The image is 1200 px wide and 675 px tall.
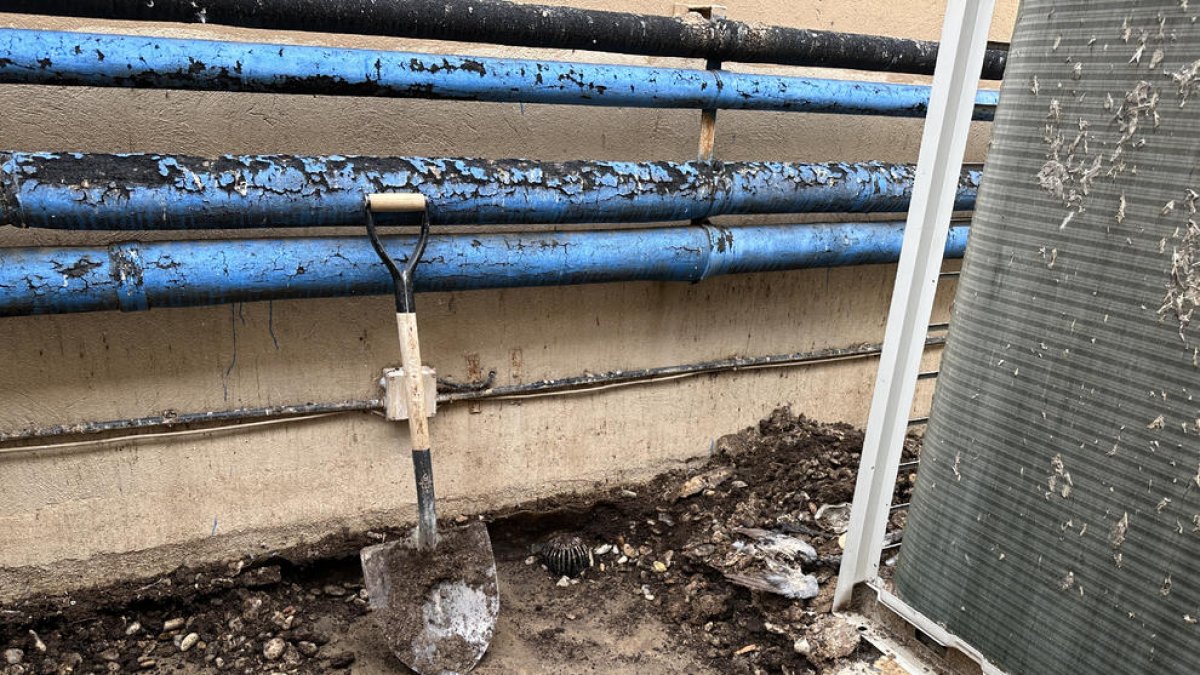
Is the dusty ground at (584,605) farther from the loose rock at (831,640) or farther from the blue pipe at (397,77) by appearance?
the blue pipe at (397,77)

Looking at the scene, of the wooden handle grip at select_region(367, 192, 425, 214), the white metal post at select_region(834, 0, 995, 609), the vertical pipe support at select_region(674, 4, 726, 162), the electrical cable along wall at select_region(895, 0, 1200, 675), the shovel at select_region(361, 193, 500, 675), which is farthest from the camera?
the vertical pipe support at select_region(674, 4, 726, 162)

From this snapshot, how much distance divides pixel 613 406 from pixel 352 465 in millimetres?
802

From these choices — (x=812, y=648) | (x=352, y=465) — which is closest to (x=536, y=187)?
(x=352, y=465)

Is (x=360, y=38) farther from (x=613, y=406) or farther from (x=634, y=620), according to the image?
(x=634, y=620)

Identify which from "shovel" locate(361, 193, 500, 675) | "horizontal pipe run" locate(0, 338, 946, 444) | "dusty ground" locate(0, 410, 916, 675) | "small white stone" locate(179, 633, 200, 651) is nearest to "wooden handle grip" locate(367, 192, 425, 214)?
"shovel" locate(361, 193, 500, 675)

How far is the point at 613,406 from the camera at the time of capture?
8.02ft

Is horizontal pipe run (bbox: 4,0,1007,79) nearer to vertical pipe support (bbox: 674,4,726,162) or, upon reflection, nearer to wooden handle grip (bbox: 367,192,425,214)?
vertical pipe support (bbox: 674,4,726,162)

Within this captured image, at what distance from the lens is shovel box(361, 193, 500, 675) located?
1.84 metres

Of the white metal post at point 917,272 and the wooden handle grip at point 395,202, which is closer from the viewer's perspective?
the white metal post at point 917,272

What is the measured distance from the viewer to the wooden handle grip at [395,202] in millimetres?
1711

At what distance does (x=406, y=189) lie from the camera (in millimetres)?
1787

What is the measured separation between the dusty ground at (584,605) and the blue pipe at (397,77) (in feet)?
3.87

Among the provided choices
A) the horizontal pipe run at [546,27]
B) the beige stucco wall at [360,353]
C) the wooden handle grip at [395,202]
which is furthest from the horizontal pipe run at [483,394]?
the horizontal pipe run at [546,27]

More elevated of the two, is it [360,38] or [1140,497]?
[360,38]
